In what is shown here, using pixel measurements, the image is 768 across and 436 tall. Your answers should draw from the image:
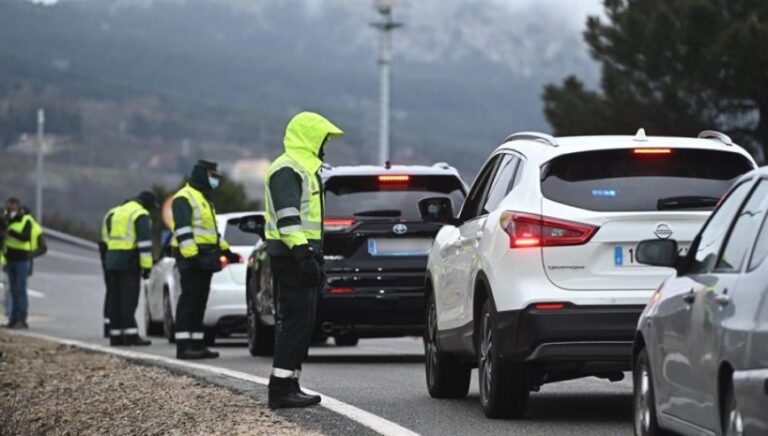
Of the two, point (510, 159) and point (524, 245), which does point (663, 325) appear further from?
point (510, 159)

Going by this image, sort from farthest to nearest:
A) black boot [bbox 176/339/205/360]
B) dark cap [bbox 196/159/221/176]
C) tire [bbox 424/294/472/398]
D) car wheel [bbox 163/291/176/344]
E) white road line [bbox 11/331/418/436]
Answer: car wheel [bbox 163/291/176/344], dark cap [bbox 196/159/221/176], black boot [bbox 176/339/205/360], tire [bbox 424/294/472/398], white road line [bbox 11/331/418/436]

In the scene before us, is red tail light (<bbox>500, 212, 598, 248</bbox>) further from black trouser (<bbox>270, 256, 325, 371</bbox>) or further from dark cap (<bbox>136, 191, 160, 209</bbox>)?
dark cap (<bbox>136, 191, 160, 209</bbox>)

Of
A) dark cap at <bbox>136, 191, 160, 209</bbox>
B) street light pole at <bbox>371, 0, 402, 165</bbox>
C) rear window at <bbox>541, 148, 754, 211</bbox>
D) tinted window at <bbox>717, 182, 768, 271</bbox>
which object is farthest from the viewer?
street light pole at <bbox>371, 0, 402, 165</bbox>

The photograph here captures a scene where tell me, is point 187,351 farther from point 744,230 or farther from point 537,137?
point 744,230

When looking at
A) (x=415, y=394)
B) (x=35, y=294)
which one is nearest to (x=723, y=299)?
(x=415, y=394)

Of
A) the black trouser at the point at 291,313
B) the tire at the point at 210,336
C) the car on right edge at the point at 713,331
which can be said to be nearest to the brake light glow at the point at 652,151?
the car on right edge at the point at 713,331

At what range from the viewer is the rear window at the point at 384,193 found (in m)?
17.0

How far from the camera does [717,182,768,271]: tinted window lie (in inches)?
296

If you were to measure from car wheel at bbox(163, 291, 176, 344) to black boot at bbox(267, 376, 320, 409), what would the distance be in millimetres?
11683

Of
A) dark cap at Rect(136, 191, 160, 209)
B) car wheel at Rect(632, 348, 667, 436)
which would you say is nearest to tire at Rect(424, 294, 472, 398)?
car wheel at Rect(632, 348, 667, 436)

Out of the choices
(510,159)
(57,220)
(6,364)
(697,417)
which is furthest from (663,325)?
(57,220)

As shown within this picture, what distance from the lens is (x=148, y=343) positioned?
22.9 m

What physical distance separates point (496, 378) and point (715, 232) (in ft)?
10.1

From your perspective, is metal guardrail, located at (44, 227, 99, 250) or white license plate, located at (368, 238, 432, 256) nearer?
white license plate, located at (368, 238, 432, 256)
